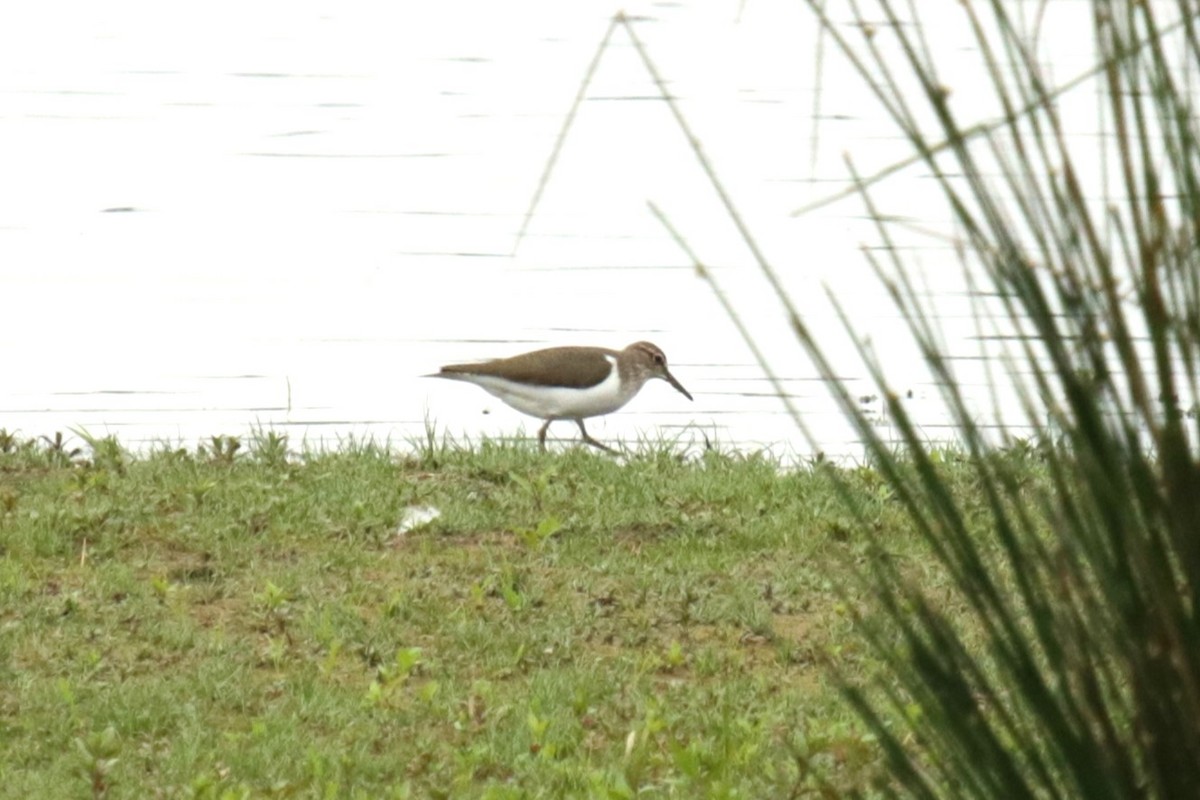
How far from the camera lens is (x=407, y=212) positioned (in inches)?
527

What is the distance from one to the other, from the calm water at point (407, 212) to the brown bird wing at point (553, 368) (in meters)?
0.42

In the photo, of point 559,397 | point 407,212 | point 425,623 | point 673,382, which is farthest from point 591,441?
point 407,212

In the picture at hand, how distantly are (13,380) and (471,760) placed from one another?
20.4 feet

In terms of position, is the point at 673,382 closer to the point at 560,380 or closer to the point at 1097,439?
the point at 560,380

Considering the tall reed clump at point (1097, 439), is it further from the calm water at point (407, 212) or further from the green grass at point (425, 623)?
the calm water at point (407, 212)

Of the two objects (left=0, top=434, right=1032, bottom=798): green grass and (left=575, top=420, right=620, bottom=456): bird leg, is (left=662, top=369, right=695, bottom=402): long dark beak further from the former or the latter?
(left=0, top=434, right=1032, bottom=798): green grass

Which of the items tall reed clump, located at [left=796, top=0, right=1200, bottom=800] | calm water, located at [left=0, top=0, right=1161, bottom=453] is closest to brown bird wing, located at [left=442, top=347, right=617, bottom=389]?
calm water, located at [left=0, top=0, right=1161, bottom=453]

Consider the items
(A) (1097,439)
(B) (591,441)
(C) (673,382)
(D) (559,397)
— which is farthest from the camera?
(C) (673,382)

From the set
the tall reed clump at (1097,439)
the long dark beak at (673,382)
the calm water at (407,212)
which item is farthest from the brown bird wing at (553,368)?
the tall reed clump at (1097,439)

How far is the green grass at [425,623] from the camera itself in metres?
5.19

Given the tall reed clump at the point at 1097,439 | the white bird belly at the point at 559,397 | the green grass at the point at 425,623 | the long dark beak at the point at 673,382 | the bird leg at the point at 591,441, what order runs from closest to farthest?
1. the tall reed clump at the point at 1097,439
2. the green grass at the point at 425,623
3. the bird leg at the point at 591,441
4. the white bird belly at the point at 559,397
5. the long dark beak at the point at 673,382

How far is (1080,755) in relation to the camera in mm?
2416

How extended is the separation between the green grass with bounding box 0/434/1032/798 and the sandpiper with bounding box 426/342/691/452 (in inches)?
54.6

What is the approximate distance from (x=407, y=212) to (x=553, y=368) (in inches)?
164
